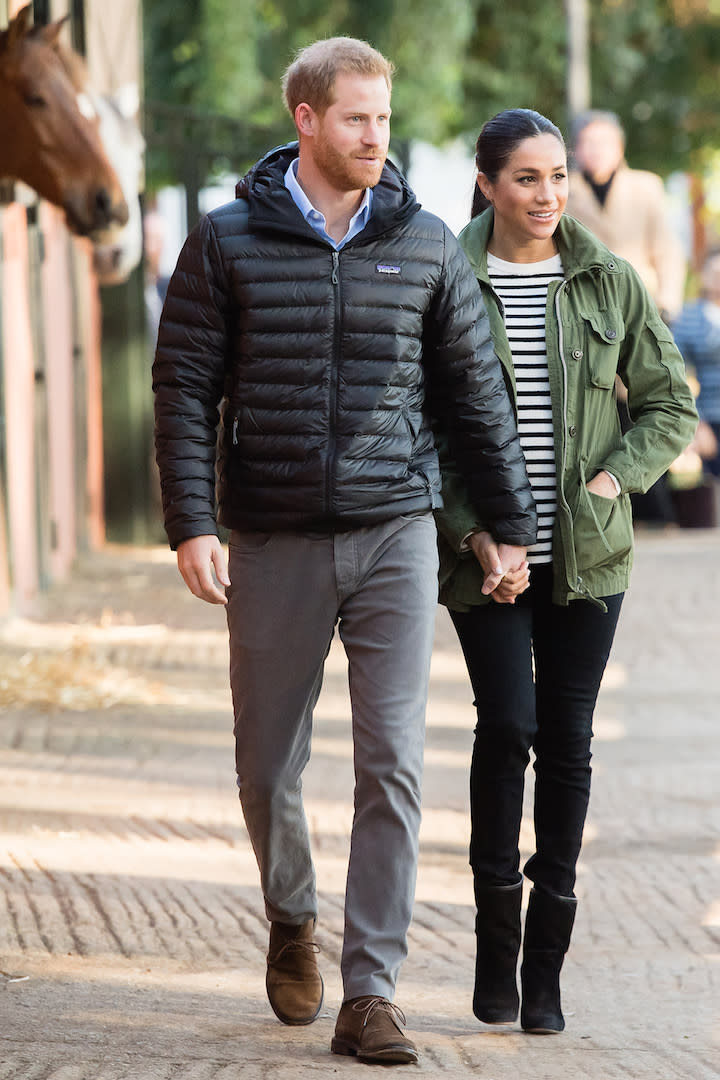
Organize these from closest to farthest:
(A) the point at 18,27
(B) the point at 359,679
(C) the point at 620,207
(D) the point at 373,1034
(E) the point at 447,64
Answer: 1. (D) the point at 373,1034
2. (B) the point at 359,679
3. (A) the point at 18,27
4. (C) the point at 620,207
5. (E) the point at 447,64

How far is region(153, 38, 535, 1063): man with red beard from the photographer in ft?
12.9

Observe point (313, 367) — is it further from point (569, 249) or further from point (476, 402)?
point (569, 249)

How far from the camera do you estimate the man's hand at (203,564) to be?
394cm

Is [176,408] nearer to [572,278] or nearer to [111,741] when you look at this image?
[572,278]

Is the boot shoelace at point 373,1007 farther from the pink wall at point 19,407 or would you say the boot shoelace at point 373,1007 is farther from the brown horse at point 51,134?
the pink wall at point 19,407

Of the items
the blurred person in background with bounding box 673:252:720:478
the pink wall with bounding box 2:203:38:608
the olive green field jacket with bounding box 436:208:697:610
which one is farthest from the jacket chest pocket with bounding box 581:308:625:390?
the blurred person in background with bounding box 673:252:720:478

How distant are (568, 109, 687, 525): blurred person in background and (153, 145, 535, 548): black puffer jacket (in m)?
7.72

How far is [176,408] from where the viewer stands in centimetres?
398

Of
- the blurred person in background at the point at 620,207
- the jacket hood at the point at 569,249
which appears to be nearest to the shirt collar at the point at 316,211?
the jacket hood at the point at 569,249

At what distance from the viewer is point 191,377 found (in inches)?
156

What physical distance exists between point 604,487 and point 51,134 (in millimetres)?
4397

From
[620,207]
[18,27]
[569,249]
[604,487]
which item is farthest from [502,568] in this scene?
[620,207]

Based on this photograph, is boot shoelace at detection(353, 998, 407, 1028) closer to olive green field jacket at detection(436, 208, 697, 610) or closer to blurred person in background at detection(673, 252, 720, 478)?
olive green field jacket at detection(436, 208, 697, 610)

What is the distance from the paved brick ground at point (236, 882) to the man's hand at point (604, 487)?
1.24 meters
